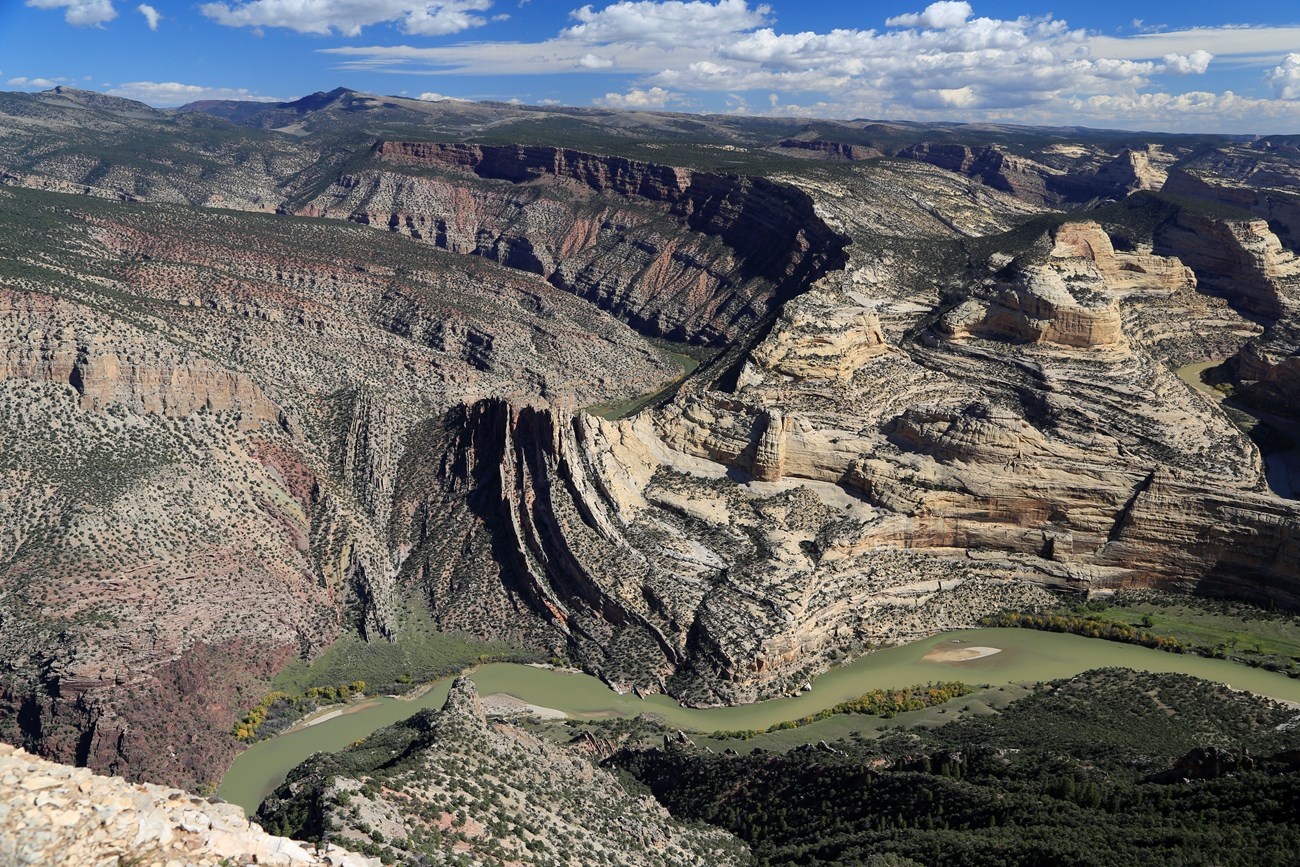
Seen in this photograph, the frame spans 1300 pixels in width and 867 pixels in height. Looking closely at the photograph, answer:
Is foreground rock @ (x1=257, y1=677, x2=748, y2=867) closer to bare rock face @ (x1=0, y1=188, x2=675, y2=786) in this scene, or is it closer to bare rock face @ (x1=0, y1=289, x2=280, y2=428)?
bare rock face @ (x1=0, y1=188, x2=675, y2=786)

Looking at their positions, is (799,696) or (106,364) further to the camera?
(106,364)

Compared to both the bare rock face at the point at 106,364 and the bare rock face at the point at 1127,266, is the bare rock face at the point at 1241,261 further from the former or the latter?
the bare rock face at the point at 106,364

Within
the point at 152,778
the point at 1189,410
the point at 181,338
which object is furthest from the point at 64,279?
the point at 1189,410

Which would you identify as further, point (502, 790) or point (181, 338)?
point (181, 338)

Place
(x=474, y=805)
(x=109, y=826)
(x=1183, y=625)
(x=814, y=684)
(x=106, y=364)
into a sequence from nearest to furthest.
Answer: (x=109, y=826) < (x=474, y=805) < (x=814, y=684) < (x=1183, y=625) < (x=106, y=364)

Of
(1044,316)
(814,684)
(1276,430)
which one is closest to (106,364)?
(814,684)

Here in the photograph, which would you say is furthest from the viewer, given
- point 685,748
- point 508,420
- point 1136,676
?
point 508,420

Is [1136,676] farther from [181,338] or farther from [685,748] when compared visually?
[181,338]

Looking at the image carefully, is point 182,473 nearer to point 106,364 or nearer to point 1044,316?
point 106,364

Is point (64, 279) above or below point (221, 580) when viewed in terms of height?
above
